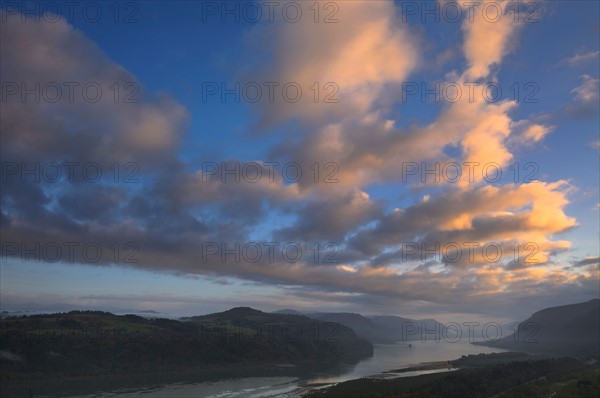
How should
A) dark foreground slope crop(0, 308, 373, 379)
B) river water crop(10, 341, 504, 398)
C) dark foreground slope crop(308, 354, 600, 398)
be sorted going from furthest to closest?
1. dark foreground slope crop(0, 308, 373, 379)
2. river water crop(10, 341, 504, 398)
3. dark foreground slope crop(308, 354, 600, 398)

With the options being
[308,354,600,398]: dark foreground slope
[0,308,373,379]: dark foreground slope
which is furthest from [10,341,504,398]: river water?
[308,354,600,398]: dark foreground slope

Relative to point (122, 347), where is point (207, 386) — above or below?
below

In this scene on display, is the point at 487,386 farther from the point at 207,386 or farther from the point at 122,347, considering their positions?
the point at 122,347

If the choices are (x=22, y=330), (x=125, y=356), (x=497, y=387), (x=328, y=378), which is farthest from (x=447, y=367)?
(x=22, y=330)

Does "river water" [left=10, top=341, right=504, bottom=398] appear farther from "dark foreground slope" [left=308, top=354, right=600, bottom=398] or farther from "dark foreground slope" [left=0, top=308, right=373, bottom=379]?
"dark foreground slope" [left=308, top=354, right=600, bottom=398]

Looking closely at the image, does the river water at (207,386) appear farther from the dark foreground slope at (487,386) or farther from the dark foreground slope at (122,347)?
the dark foreground slope at (487,386)

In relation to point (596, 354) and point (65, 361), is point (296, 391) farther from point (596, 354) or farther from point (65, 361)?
point (596, 354)

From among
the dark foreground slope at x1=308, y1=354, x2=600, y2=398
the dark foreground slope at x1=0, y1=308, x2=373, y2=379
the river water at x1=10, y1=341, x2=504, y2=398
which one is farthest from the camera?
the dark foreground slope at x1=0, y1=308, x2=373, y2=379

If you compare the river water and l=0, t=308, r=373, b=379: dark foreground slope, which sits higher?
l=0, t=308, r=373, b=379: dark foreground slope

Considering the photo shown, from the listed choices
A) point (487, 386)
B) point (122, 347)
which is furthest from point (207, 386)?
point (487, 386)
